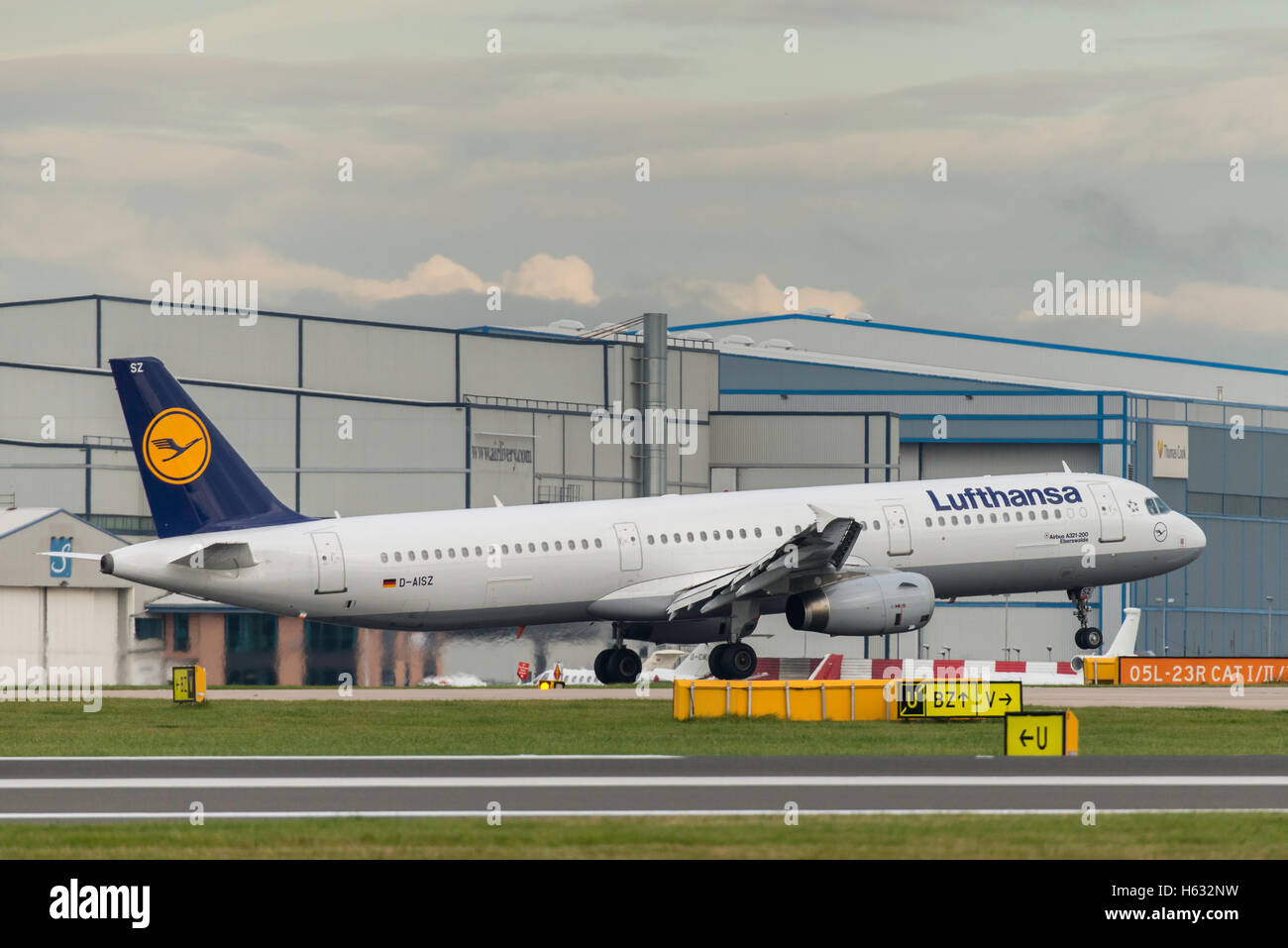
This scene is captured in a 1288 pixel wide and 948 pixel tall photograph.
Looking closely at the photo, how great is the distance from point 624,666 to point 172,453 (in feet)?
43.0

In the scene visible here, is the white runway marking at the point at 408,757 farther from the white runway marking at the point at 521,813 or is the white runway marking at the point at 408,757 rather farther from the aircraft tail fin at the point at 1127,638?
the aircraft tail fin at the point at 1127,638

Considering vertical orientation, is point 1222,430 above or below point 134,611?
above

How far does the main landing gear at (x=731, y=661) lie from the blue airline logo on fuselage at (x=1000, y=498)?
21.1 feet

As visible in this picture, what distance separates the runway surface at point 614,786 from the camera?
71.5 ft

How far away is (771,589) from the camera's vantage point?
46781mm

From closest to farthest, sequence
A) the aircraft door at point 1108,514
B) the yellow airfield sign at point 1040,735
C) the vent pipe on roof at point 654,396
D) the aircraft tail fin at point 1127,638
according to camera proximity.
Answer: the yellow airfield sign at point 1040,735
the aircraft door at point 1108,514
the aircraft tail fin at point 1127,638
the vent pipe on roof at point 654,396

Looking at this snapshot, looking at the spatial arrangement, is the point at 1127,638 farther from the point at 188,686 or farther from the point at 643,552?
the point at 188,686

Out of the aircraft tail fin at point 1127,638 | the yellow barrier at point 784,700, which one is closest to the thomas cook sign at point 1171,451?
the aircraft tail fin at point 1127,638

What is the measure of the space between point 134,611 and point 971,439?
1800 inches

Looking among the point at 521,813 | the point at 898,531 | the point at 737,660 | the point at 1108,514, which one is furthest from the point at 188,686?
the point at 521,813

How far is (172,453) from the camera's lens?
4297cm
